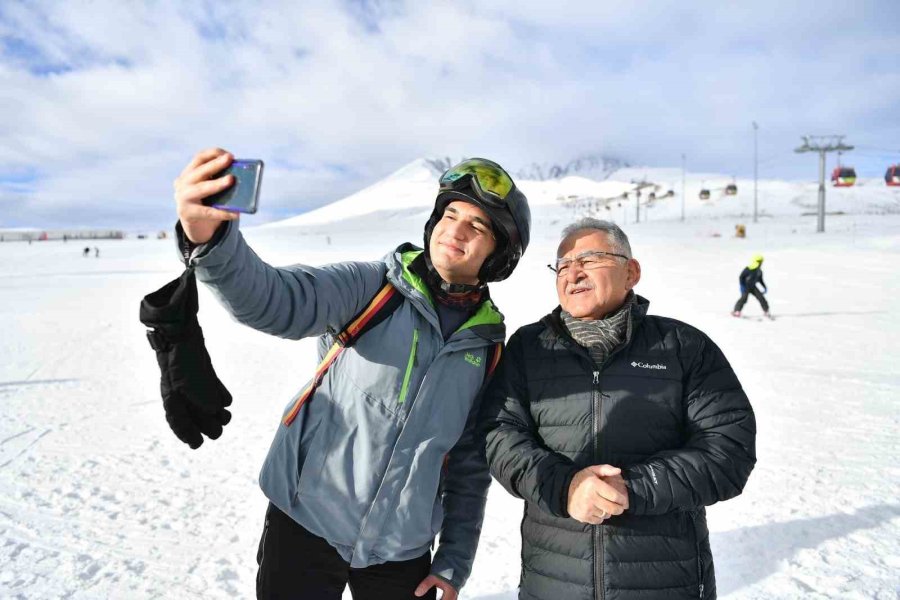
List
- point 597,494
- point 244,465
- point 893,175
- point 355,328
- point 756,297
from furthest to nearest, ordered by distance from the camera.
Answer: point 893,175 → point 756,297 → point 244,465 → point 355,328 → point 597,494

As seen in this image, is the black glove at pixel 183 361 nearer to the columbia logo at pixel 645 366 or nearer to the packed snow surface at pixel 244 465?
the columbia logo at pixel 645 366

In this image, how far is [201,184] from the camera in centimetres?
125

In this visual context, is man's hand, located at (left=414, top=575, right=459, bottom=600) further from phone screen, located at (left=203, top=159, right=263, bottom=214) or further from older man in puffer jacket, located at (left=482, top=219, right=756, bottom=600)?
phone screen, located at (left=203, top=159, right=263, bottom=214)

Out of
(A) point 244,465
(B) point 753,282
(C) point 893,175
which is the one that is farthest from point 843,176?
(A) point 244,465

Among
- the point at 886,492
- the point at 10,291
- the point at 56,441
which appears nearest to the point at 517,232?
the point at 886,492

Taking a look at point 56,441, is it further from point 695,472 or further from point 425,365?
point 695,472

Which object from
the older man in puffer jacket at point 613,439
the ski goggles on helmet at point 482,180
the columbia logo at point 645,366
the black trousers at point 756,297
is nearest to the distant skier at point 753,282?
the black trousers at point 756,297

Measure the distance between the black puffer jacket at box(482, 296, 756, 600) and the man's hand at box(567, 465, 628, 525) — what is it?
0.15 feet

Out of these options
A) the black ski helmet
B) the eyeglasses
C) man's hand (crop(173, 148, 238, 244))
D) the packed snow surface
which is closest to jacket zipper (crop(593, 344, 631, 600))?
the eyeglasses

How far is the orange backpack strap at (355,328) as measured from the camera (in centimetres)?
185

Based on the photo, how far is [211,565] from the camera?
3268 millimetres

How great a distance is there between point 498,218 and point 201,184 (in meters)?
1.10

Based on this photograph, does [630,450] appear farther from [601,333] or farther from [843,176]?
[843,176]

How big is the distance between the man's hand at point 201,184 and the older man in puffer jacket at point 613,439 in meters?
1.24
